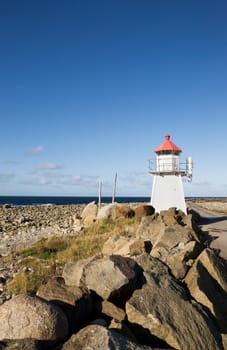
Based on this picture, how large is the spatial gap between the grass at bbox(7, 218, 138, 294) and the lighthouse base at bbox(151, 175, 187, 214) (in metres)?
2.82

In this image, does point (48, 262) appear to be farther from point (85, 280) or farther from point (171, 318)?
point (171, 318)

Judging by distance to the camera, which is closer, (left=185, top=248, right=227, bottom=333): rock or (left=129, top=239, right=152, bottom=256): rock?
(left=185, top=248, right=227, bottom=333): rock

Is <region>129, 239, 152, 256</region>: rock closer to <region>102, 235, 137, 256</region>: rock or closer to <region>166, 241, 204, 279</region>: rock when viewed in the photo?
<region>102, 235, 137, 256</region>: rock

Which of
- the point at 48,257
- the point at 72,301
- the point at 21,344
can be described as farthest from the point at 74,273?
the point at 48,257

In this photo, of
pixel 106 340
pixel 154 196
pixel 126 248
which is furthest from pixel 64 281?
pixel 154 196

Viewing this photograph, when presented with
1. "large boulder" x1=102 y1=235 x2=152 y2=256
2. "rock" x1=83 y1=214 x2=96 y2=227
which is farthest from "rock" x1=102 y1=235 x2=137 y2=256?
"rock" x1=83 y1=214 x2=96 y2=227

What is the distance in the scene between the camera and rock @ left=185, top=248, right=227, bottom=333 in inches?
278

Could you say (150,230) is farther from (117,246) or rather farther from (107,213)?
(107,213)

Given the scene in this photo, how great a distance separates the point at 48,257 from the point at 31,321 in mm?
9623

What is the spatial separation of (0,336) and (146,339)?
2.26m

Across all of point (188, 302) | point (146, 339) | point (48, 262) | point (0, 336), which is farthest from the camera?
point (48, 262)

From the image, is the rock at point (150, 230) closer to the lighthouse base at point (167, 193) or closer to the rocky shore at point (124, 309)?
the rocky shore at point (124, 309)

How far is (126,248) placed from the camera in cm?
1145

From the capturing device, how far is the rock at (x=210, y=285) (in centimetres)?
706
